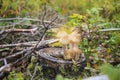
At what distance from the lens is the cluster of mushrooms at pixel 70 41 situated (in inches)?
92.4

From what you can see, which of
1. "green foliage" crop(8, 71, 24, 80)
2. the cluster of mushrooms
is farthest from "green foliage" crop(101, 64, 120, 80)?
"green foliage" crop(8, 71, 24, 80)

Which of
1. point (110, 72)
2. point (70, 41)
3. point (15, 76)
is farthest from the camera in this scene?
point (15, 76)

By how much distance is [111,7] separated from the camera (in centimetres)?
479

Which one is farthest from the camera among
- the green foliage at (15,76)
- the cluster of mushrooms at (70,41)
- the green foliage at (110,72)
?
the green foliage at (15,76)

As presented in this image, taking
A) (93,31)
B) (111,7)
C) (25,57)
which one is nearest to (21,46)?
(25,57)

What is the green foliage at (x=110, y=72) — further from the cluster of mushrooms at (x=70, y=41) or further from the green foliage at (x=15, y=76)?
the green foliage at (x=15, y=76)

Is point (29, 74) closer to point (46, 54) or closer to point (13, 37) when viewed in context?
point (46, 54)

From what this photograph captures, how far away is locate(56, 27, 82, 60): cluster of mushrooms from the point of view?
7.70 ft

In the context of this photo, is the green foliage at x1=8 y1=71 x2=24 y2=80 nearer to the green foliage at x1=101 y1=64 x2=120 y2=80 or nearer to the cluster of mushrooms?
the cluster of mushrooms

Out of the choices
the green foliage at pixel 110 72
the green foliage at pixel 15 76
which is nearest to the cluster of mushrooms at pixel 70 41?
the green foliage at pixel 15 76

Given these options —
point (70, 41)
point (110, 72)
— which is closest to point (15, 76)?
point (70, 41)

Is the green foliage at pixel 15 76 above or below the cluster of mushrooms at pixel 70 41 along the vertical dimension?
below

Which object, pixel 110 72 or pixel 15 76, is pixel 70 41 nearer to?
pixel 15 76

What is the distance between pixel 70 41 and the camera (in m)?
2.35
